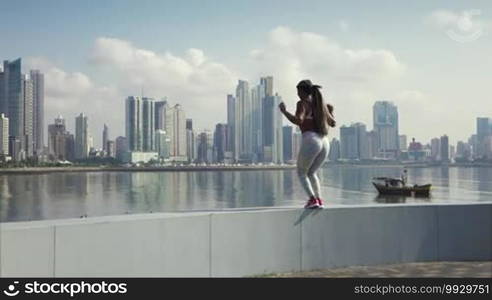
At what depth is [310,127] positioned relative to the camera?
7.99 m

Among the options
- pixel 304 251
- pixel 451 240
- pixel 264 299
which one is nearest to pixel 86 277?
pixel 264 299

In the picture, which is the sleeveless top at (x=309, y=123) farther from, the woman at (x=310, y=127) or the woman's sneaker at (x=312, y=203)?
the woman's sneaker at (x=312, y=203)

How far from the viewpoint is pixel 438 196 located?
83000 millimetres

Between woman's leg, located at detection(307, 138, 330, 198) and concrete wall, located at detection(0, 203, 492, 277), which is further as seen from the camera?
woman's leg, located at detection(307, 138, 330, 198)

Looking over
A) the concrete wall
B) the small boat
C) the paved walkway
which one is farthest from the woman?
the small boat

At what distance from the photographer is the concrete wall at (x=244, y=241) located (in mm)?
5805

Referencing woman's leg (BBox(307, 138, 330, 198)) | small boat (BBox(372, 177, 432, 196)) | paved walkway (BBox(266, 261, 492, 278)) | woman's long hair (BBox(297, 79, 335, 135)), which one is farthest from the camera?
small boat (BBox(372, 177, 432, 196))

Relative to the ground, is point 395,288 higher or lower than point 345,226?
lower

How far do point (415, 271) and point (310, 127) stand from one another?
2425 millimetres

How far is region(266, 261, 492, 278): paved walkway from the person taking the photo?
7277 millimetres

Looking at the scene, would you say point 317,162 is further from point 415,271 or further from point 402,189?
point 402,189

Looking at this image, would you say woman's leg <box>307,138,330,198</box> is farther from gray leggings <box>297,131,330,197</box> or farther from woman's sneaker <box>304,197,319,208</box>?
woman's sneaker <box>304,197,319,208</box>

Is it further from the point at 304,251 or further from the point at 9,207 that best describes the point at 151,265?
the point at 9,207

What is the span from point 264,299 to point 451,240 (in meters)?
3.61
